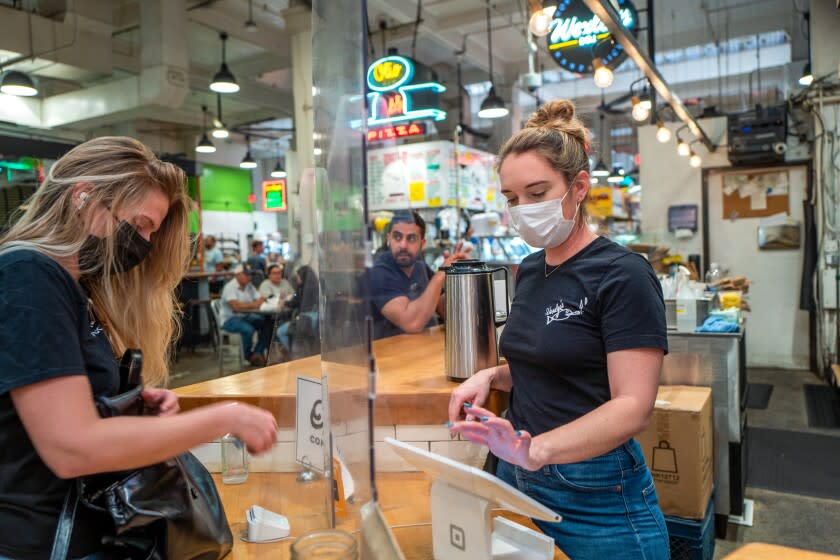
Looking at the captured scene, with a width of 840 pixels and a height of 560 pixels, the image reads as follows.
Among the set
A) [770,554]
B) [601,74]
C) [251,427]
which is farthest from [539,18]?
[251,427]

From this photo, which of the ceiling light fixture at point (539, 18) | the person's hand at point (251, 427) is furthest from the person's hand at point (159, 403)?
the ceiling light fixture at point (539, 18)

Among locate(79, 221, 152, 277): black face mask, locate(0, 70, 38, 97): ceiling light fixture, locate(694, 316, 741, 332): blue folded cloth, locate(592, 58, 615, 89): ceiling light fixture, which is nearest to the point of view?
locate(79, 221, 152, 277): black face mask

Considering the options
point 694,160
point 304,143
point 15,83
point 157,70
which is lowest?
point 694,160

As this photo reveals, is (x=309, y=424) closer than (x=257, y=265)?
Yes

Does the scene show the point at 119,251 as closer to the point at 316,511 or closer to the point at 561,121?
the point at 316,511

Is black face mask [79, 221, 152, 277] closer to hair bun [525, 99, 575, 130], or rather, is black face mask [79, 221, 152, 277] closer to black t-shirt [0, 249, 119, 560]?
black t-shirt [0, 249, 119, 560]

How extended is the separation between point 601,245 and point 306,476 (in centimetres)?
88

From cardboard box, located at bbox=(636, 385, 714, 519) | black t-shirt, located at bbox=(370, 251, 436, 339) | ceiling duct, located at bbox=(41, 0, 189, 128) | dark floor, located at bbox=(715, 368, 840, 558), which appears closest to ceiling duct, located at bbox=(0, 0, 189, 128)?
ceiling duct, located at bbox=(41, 0, 189, 128)

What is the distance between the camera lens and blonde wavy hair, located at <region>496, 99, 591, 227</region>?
59.9 inches

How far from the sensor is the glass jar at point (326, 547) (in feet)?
3.57

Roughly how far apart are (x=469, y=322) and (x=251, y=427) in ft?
3.57

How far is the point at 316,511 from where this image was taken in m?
1.26

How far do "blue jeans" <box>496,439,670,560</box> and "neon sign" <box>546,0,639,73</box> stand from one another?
4.01 m

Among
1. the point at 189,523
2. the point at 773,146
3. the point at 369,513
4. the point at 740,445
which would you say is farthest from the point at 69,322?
the point at 773,146
